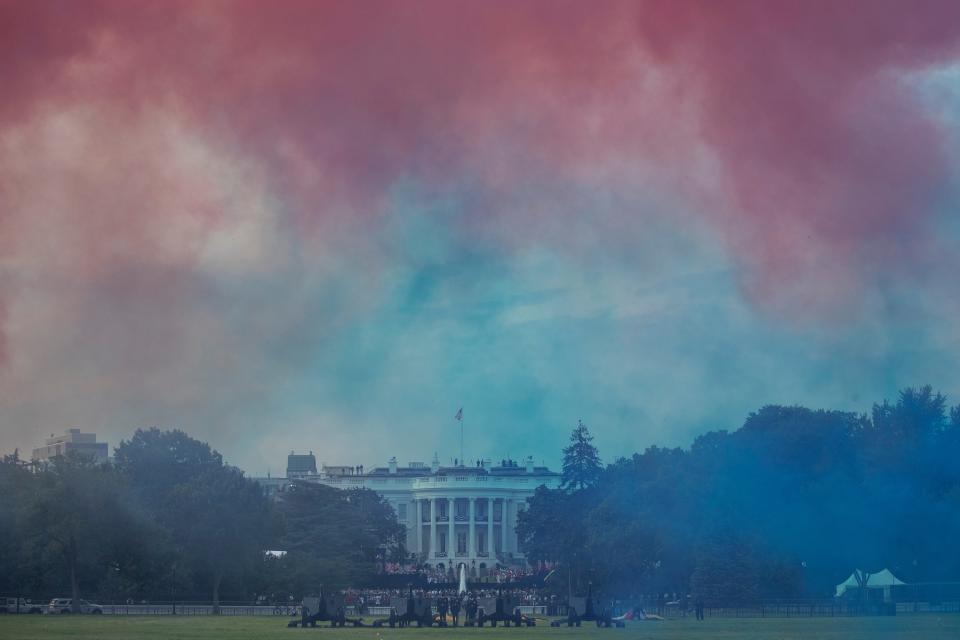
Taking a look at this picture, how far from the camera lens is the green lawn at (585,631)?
6066 cm

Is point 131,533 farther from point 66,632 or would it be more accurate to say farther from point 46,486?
point 66,632

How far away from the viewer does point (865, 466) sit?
Answer: 84.7 metres

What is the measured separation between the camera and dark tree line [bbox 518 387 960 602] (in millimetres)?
83875

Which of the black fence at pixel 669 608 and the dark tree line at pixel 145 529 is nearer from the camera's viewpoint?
the black fence at pixel 669 608

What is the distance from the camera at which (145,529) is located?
107 meters

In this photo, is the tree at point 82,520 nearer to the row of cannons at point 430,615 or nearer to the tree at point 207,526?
the tree at point 207,526

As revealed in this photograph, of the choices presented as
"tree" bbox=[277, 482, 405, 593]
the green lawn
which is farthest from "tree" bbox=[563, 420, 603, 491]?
the green lawn

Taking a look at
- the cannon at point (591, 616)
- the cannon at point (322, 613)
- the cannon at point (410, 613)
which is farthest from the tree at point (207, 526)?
the cannon at point (591, 616)

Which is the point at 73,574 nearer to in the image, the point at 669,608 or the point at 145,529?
the point at 145,529

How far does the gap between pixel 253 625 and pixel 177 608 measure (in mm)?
31055

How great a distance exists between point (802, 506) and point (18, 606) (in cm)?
4897

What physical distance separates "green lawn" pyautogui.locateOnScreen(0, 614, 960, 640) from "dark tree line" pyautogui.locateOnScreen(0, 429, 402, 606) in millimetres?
25307

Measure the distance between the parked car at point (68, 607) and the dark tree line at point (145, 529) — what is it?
740 millimetres

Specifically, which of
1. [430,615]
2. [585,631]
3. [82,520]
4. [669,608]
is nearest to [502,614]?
[430,615]
